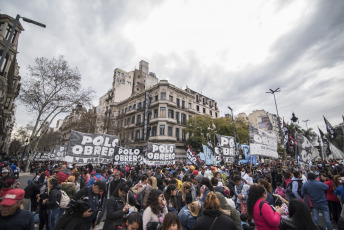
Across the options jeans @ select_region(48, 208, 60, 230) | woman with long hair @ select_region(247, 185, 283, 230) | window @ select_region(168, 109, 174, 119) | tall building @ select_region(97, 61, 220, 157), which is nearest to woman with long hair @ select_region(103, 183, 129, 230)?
jeans @ select_region(48, 208, 60, 230)

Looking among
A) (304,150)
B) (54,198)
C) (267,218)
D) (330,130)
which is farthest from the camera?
(330,130)

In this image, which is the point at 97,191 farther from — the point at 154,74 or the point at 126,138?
the point at 154,74

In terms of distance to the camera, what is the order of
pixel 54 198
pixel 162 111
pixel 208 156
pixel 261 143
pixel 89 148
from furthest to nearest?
pixel 162 111, pixel 208 156, pixel 261 143, pixel 89 148, pixel 54 198

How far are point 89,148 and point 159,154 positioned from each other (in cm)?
574

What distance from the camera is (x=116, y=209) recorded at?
3184mm

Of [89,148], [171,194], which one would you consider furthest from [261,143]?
[89,148]

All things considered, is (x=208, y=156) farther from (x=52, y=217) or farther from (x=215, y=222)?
(x=215, y=222)

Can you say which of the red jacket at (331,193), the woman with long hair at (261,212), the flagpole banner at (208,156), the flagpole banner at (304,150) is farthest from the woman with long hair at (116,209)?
the flagpole banner at (304,150)

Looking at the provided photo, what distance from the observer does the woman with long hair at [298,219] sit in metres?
2.22

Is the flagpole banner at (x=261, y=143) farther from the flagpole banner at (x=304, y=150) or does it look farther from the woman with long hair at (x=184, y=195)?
the woman with long hair at (x=184, y=195)

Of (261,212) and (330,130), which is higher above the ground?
(330,130)

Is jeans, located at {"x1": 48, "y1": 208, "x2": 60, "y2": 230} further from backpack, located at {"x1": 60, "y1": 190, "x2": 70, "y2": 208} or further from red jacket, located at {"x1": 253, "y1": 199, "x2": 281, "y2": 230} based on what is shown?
red jacket, located at {"x1": 253, "y1": 199, "x2": 281, "y2": 230}

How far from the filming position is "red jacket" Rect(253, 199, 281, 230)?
2373 mm

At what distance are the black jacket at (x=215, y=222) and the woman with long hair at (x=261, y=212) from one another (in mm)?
553
